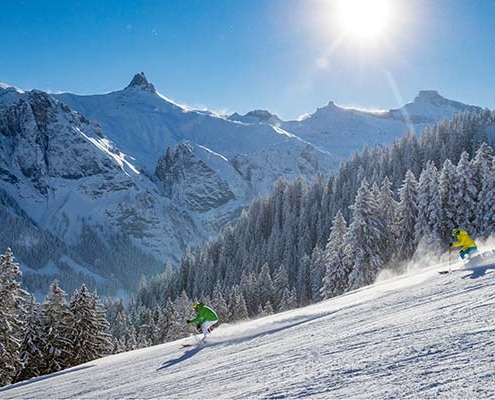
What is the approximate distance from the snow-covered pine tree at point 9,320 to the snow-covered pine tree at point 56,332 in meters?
1.65

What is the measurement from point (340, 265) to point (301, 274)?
3183 centimetres

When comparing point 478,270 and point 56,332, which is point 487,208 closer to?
Answer: point 478,270

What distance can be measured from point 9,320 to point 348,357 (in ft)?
79.5

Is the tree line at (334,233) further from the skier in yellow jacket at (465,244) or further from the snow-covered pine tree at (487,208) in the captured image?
the skier in yellow jacket at (465,244)

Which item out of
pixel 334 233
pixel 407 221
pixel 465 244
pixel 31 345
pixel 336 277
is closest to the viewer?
pixel 465 244

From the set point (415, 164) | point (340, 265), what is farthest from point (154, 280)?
point (340, 265)

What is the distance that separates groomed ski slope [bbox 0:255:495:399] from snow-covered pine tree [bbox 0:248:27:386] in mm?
12382

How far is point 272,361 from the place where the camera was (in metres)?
8.30

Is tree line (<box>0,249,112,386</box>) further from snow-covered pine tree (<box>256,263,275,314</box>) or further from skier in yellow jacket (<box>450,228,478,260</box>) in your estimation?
snow-covered pine tree (<box>256,263,275,314</box>)

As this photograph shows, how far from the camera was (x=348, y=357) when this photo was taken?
691 centimetres

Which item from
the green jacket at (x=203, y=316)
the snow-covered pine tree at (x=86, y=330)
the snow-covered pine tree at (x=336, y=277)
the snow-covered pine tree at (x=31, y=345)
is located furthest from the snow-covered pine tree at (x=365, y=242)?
the green jacket at (x=203, y=316)

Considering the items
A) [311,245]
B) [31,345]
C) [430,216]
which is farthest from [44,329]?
[311,245]

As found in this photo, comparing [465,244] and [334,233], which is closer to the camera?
[465,244]

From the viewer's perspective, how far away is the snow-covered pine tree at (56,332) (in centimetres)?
2783
